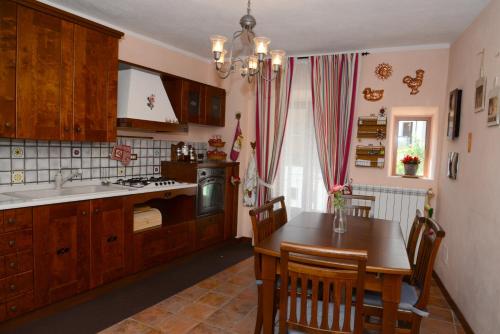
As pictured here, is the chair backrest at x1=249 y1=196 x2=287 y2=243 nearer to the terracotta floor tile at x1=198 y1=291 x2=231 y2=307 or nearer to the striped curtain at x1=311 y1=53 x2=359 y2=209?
the terracotta floor tile at x1=198 y1=291 x2=231 y2=307

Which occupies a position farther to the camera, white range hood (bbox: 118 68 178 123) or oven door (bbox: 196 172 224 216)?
oven door (bbox: 196 172 224 216)

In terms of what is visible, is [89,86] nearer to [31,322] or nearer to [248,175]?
[31,322]

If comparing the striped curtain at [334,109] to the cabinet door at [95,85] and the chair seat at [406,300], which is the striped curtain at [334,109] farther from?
the cabinet door at [95,85]

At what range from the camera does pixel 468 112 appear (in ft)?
9.30

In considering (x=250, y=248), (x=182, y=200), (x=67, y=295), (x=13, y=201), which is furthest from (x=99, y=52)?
(x=250, y=248)

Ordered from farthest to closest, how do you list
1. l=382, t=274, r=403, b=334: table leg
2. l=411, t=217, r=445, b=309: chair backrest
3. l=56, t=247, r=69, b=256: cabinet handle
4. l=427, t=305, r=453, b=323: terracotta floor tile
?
l=427, t=305, r=453, b=323: terracotta floor tile, l=56, t=247, r=69, b=256: cabinet handle, l=411, t=217, r=445, b=309: chair backrest, l=382, t=274, r=403, b=334: table leg

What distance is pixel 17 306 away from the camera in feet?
7.55

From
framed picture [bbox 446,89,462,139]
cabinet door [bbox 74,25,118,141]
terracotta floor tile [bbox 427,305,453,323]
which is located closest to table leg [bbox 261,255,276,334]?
terracotta floor tile [bbox 427,305,453,323]

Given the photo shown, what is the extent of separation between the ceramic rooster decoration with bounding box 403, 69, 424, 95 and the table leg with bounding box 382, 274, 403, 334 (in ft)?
8.87

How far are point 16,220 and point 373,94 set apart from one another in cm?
361

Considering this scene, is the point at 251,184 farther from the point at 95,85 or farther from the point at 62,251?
the point at 62,251

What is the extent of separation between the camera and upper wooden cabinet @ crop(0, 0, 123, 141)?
2338mm

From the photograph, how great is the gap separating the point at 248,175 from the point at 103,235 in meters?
2.04

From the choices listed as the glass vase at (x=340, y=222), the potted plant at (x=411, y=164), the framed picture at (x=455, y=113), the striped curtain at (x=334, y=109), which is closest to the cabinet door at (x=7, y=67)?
the glass vase at (x=340, y=222)
